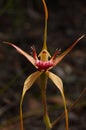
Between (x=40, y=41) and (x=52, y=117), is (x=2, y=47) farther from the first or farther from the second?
(x=52, y=117)

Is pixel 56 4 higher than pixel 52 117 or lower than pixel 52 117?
lower

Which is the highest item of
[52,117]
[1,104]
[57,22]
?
[1,104]

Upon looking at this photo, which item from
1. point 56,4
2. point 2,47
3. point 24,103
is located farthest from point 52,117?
point 56,4

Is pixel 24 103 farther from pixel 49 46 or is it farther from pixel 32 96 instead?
pixel 49 46

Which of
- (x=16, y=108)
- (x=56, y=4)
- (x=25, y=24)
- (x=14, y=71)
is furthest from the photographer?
(x=56, y=4)

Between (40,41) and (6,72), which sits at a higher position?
(6,72)

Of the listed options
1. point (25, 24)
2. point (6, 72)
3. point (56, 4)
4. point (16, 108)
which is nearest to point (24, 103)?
point (16, 108)

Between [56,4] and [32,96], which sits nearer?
[32,96]

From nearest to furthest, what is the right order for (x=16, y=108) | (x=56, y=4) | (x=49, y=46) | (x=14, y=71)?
1. (x=16, y=108)
2. (x=14, y=71)
3. (x=49, y=46)
4. (x=56, y=4)

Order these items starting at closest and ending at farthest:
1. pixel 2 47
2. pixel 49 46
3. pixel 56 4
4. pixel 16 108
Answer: pixel 16 108 → pixel 2 47 → pixel 49 46 → pixel 56 4
